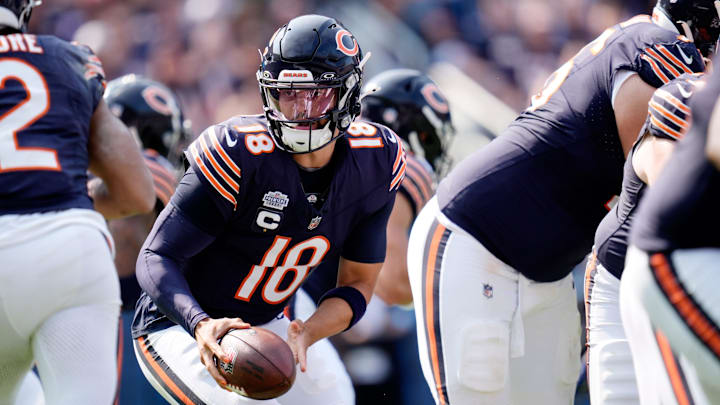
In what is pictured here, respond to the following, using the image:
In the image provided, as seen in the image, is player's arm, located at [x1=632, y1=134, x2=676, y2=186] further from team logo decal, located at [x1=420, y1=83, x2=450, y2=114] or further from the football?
team logo decal, located at [x1=420, y1=83, x2=450, y2=114]

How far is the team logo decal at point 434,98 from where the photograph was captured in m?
4.89

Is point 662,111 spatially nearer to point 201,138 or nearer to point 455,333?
point 455,333

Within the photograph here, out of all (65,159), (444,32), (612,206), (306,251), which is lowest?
(444,32)

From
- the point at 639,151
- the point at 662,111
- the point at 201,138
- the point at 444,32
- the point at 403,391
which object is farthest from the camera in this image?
the point at 444,32

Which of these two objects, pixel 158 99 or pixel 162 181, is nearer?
pixel 162 181

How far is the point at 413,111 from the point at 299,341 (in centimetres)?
218

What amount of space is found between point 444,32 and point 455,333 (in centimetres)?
537

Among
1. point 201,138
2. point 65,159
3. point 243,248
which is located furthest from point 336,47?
point 65,159

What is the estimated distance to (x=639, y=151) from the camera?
2.53 m

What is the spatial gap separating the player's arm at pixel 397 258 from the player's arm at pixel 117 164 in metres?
1.55

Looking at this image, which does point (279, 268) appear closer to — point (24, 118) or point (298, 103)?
point (298, 103)

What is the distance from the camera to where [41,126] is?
262 centimetres

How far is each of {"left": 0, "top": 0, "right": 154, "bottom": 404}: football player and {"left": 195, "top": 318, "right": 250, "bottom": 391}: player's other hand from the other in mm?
259

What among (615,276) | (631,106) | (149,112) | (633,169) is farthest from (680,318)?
(149,112)
